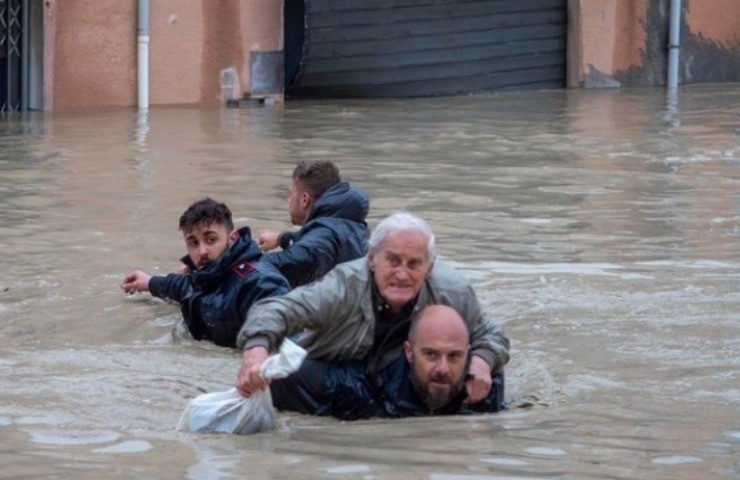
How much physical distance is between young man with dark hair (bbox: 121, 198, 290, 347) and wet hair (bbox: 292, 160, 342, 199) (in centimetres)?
57

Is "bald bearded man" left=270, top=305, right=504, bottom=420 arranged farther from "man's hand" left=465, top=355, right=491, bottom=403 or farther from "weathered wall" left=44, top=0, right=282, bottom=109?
"weathered wall" left=44, top=0, right=282, bottom=109

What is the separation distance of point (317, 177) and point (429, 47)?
13.7 meters

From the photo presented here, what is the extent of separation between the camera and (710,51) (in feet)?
76.8

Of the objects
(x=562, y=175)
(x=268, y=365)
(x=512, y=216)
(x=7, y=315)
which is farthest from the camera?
(x=562, y=175)

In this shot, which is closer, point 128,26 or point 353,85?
point 128,26

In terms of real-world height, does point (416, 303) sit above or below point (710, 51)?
below

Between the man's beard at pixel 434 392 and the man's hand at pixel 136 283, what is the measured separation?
2427mm

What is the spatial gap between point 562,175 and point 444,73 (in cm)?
859

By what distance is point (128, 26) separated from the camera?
1845 centimetres

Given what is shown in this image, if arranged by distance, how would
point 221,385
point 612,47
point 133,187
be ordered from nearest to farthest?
1. point 221,385
2. point 133,187
3. point 612,47

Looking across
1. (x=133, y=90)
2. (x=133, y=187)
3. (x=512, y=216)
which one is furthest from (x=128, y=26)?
(x=512, y=216)

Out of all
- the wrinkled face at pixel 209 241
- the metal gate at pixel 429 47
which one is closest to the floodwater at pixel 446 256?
the wrinkled face at pixel 209 241

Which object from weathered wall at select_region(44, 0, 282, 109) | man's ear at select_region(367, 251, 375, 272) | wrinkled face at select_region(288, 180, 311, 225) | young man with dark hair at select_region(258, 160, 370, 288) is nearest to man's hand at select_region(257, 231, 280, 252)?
young man with dark hair at select_region(258, 160, 370, 288)

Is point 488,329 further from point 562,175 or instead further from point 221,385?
point 562,175
